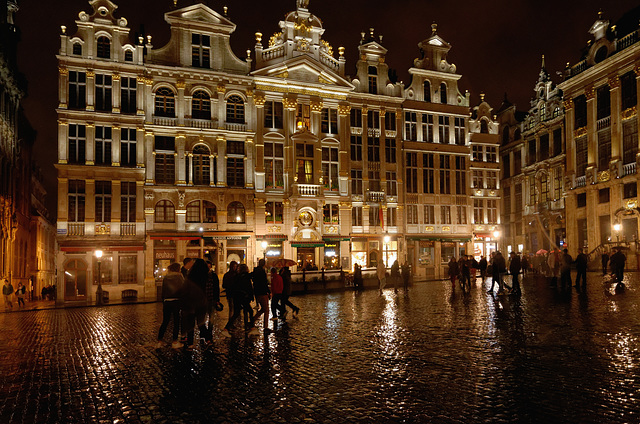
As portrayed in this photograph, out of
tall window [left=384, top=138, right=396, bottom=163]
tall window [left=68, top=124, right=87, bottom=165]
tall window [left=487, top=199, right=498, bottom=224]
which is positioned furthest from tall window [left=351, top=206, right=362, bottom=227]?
tall window [left=68, top=124, right=87, bottom=165]

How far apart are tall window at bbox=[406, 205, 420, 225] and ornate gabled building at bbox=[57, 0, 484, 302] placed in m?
0.10

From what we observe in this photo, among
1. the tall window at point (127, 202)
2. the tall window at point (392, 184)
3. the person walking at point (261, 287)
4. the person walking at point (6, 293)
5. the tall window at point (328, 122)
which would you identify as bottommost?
the person walking at point (6, 293)

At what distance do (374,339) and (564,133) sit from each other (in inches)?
1735

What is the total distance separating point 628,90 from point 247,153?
3017cm

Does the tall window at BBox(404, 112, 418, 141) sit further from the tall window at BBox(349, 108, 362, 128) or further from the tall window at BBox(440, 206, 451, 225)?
the tall window at BBox(440, 206, 451, 225)

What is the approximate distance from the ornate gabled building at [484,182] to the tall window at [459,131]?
2.00 m

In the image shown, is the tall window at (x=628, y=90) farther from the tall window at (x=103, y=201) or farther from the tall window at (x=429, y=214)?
the tall window at (x=103, y=201)

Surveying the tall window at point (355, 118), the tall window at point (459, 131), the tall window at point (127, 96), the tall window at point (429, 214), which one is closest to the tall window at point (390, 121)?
the tall window at point (355, 118)

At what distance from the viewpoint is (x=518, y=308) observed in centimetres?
1808

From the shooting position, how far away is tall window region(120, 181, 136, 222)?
37625 millimetres

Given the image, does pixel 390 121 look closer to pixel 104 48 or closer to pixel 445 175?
pixel 445 175

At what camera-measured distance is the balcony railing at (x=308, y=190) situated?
42469 millimetres


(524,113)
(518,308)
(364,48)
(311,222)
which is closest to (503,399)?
(518,308)

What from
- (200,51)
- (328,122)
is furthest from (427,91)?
(200,51)
